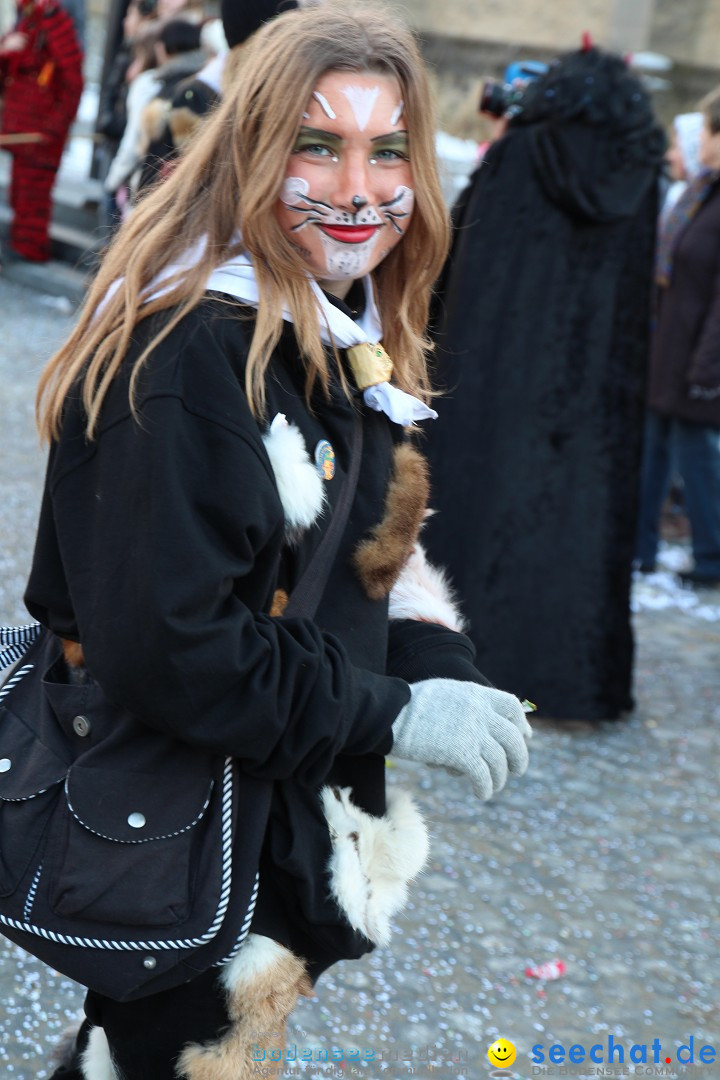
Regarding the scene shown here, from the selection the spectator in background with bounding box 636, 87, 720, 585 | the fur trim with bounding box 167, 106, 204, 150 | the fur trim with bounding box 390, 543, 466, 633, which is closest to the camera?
the fur trim with bounding box 390, 543, 466, 633

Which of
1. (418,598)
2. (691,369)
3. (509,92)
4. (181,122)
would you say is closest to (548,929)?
(418,598)

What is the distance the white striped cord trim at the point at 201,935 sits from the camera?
1540mm

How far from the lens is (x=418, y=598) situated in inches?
77.5

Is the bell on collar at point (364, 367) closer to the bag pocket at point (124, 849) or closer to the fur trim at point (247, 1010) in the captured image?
the bag pocket at point (124, 849)

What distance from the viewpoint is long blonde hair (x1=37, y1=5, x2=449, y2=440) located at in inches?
62.1

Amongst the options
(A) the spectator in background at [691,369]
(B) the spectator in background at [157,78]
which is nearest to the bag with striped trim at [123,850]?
(A) the spectator in background at [691,369]

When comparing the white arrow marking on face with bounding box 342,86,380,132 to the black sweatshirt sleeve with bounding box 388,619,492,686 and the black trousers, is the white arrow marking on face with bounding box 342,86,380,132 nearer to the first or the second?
the black sweatshirt sleeve with bounding box 388,619,492,686

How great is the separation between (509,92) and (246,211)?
122 inches

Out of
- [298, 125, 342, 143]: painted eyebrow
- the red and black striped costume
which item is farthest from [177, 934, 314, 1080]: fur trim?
the red and black striped costume

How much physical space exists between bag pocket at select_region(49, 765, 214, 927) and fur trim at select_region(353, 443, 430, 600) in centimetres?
38

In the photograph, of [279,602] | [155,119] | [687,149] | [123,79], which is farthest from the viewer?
[123,79]

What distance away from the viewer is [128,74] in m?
8.61

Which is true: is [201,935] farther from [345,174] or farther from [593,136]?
[593,136]

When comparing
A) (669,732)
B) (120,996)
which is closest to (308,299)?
(120,996)
